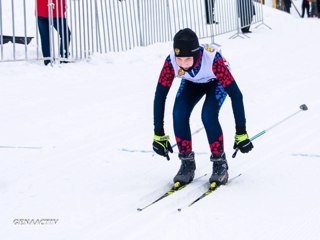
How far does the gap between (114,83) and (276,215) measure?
19.1 feet

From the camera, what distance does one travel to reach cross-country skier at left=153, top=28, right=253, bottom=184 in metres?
4.49

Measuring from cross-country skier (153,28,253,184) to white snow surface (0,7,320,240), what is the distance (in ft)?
0.80

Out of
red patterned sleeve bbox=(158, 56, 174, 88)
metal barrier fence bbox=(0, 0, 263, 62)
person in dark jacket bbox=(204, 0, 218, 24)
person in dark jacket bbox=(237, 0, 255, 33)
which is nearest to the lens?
red patterned sleeve bbox=(158, 56, 174, 88)

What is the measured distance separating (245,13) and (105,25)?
13.2 ft

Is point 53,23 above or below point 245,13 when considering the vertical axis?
below

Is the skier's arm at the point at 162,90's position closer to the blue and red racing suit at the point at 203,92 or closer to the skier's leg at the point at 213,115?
the blue and red racing suit at the point at 203,92

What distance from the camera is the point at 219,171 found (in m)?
4.77

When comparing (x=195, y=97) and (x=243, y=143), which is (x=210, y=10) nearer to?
→ (x=195, y=97)

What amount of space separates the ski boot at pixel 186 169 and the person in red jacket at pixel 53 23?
558 centimetres

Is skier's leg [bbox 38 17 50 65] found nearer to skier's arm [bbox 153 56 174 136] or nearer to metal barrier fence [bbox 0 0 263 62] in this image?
metal barrier fence [bbox 0 0 263 62]

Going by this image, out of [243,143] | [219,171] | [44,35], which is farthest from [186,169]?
A: [44,35]

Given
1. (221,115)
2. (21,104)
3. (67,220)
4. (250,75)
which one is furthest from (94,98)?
(67,220)

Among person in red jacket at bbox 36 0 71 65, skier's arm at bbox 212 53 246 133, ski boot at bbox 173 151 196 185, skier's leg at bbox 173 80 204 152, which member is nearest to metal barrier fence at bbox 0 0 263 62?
person in red jacket at bbox 36 0 71 65

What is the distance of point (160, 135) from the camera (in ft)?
15.5
